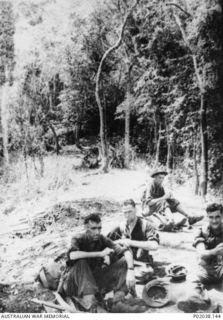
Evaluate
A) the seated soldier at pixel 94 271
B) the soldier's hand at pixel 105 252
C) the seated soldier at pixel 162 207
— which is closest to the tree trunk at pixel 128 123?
the seated soldier at pixel 162 207

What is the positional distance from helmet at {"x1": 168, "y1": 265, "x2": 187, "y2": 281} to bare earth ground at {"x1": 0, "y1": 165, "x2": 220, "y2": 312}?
0.24 feet

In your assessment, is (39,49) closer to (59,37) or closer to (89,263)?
(59,37)

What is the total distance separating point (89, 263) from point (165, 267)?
70 centimetres

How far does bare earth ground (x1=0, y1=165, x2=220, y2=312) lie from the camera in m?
3.32

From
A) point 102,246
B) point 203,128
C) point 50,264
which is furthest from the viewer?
point 203,128

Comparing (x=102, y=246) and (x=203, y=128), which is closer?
(x=102, y=246)

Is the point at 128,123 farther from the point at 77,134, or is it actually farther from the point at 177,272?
the point at 177,272

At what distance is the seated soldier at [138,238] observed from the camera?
3176 millimetres

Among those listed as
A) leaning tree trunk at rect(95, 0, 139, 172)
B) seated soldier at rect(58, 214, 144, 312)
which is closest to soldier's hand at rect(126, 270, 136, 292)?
seated soldier at rect(58, 214, 144, 312)

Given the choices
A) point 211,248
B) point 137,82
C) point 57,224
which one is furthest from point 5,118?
point 211,248

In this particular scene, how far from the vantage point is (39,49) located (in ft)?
A: 12.6

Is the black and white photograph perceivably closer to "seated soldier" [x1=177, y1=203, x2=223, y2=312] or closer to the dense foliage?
the dense foliage

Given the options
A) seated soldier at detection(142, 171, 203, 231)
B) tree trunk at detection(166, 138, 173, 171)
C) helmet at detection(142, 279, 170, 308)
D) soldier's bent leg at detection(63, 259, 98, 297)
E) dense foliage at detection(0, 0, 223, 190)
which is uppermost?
dense foliage at detection(0, 0, 223, 190)

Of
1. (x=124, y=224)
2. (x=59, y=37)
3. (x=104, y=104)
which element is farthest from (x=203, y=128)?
(x=59, y=37)
